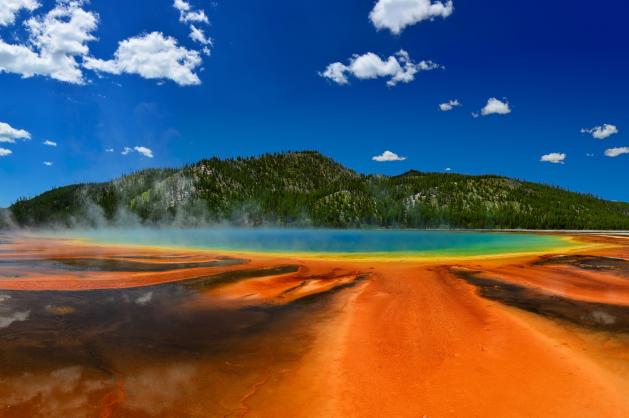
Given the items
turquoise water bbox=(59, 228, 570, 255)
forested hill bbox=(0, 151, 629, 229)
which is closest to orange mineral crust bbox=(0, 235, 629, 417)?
turquoise water bbox=(59, 228, 570, 255)

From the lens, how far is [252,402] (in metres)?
6.59

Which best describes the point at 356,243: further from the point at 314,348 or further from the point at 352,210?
the point at 352,210

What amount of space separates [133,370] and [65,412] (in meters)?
1.79

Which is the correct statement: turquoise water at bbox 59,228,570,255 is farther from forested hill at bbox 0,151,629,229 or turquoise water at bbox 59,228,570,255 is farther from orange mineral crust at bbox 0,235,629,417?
forested hill at bbox 0,151,629,229

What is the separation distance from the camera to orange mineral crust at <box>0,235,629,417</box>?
6559 mm

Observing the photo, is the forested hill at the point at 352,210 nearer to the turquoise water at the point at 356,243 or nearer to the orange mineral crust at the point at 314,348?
the turquoise water at the point at 356,243

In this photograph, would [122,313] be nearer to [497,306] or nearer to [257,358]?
[257,358]

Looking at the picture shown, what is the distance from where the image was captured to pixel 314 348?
942 cm

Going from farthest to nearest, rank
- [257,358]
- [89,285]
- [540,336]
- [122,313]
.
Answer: [89,285]
[122,313]
[540,336]
[257,358]

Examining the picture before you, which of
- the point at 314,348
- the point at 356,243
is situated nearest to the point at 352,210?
the point at 356,243

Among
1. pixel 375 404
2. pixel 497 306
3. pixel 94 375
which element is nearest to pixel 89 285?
pixel 94 375

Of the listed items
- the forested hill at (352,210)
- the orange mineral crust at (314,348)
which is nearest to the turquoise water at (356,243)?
the orange mineral crust at (314,348)

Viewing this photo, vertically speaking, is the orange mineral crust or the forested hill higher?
the forested hill

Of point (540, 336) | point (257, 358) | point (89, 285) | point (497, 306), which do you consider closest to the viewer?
point (257, 358)
